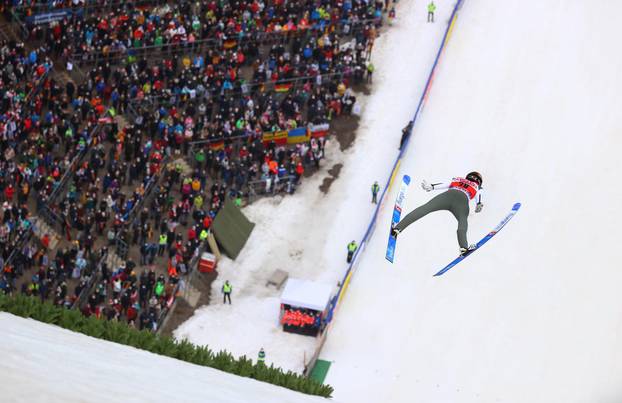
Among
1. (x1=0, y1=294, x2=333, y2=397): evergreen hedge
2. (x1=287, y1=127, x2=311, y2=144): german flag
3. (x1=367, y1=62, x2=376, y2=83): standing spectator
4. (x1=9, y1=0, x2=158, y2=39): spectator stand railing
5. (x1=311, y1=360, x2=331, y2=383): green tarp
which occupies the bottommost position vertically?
(x1=0, y1=294, x2=333, y2=397): evergreen hedge

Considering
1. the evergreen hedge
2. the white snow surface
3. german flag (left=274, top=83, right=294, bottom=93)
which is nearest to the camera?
the evergreen hedge

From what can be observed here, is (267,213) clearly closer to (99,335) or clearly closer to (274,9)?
(274,9)

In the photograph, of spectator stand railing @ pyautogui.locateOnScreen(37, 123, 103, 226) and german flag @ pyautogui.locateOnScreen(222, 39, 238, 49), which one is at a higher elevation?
german flag @ pyautogui.locateOnScreen(222, 39, 238, 49)

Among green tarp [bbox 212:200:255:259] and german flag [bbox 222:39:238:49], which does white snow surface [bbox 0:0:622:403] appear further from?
german flag [bbox 222:39:238:49]

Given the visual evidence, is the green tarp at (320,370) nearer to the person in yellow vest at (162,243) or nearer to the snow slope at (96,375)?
the person in yellow vest at (162,243)

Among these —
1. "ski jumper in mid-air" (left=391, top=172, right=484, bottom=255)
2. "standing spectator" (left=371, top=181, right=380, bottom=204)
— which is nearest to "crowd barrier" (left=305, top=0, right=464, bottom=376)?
"standing spectator" (left=371, top=181, right=380, bottom=204)

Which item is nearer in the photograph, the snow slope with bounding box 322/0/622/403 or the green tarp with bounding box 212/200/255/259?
the snow slope with bounding box 322/0/622/403

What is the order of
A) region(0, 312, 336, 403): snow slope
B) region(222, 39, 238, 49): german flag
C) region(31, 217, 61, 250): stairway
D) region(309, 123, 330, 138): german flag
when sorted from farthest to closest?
region(222, 39, 238, 49): german flag, region(309, 123, 330, 138): german flag, region(31, 217, 61, 250): stairway, region(0, 312, 336, 403): snow slope
